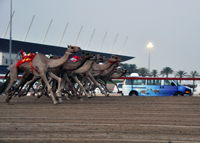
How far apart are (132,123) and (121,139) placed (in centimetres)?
159

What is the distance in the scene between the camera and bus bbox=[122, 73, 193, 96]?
82.9ft

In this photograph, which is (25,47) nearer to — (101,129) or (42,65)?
(42,65)

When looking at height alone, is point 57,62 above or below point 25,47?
below

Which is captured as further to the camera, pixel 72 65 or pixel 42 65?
pixel 72 65

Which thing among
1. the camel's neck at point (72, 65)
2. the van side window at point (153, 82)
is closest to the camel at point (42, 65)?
the camel's neck at point (72, 65)

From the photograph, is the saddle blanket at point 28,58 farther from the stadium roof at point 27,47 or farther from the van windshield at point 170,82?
the stadium roof at point 27,47

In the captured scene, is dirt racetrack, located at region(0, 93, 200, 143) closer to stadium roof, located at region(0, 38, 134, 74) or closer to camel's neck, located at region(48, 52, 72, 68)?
camel's neck, located at region(48, 52, 72, 68)

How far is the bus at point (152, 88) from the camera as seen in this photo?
82.9ft

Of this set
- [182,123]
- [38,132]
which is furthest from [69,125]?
[182,123]

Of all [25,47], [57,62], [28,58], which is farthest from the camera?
[25,47]

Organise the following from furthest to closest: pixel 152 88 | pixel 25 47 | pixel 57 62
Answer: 1. pixel 25 47
2. pixel 152 88
3. pixel 57 62

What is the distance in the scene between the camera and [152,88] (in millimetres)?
26109

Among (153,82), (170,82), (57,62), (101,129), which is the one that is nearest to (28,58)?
(57,62)

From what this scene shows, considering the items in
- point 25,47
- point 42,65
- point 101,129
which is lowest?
point 101,129
